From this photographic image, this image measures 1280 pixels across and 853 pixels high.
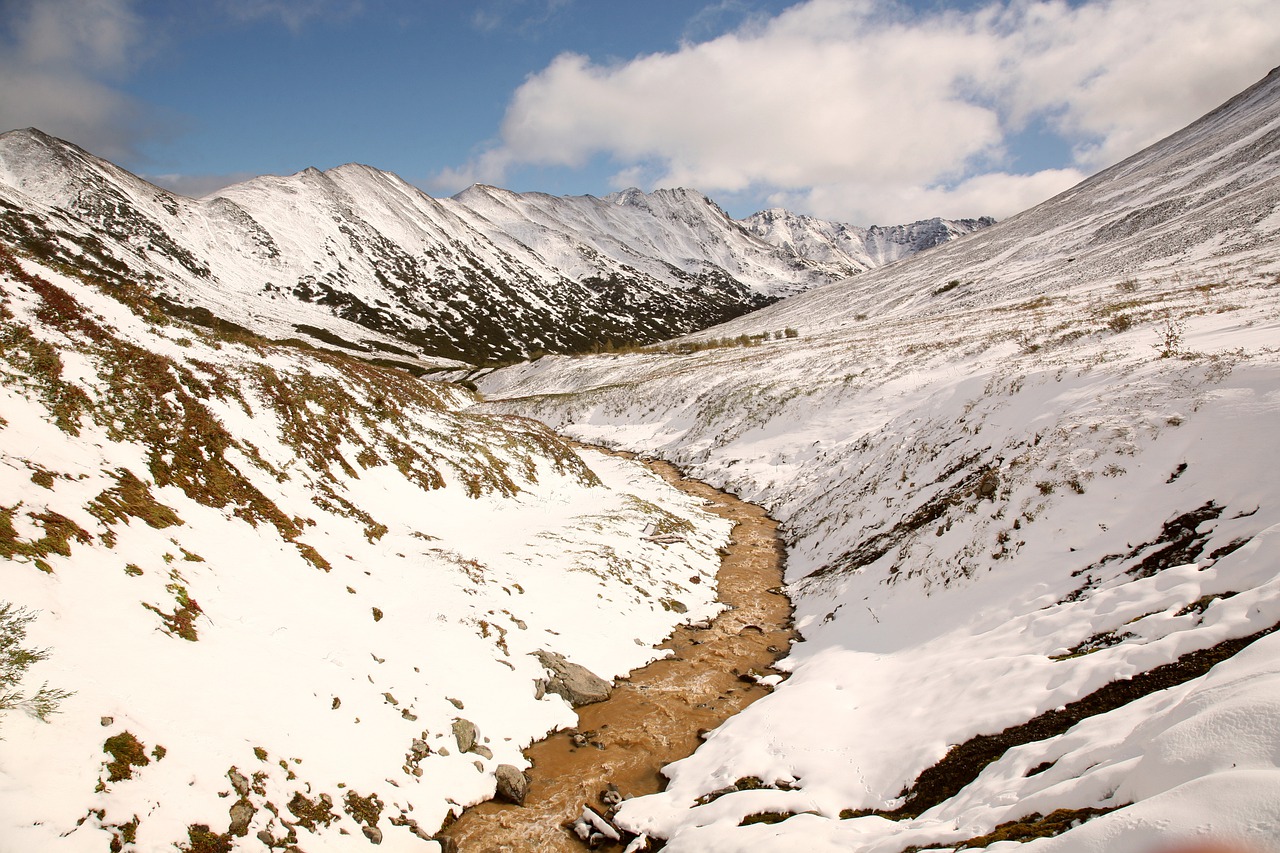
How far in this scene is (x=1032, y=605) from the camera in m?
10.7

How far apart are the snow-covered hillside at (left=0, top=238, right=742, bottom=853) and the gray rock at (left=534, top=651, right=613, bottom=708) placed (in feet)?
0.78

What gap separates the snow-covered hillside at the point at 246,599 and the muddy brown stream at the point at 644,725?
0.56 metres

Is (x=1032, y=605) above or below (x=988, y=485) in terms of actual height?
below

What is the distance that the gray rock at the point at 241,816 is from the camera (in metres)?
6.23

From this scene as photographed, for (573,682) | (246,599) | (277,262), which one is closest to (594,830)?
(573,682)

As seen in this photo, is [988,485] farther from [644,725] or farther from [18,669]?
[18,669]

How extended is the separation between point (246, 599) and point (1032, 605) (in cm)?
1428

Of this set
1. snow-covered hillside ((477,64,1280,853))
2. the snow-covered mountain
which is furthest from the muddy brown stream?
the snow-covered mountain

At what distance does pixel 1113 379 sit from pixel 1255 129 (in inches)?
4180

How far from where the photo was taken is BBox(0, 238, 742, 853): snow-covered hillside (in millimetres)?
6141

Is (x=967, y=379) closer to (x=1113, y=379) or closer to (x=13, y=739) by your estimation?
(x=1113, y=379)

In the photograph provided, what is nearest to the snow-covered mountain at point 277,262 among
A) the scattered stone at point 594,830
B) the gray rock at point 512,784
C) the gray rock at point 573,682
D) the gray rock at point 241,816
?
the gray rock at point 573,682

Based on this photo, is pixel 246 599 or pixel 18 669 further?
pixel 246 599

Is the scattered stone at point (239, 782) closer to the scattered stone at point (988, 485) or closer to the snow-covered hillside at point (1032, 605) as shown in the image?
the snow-covered hillside at point (1032, 605)
